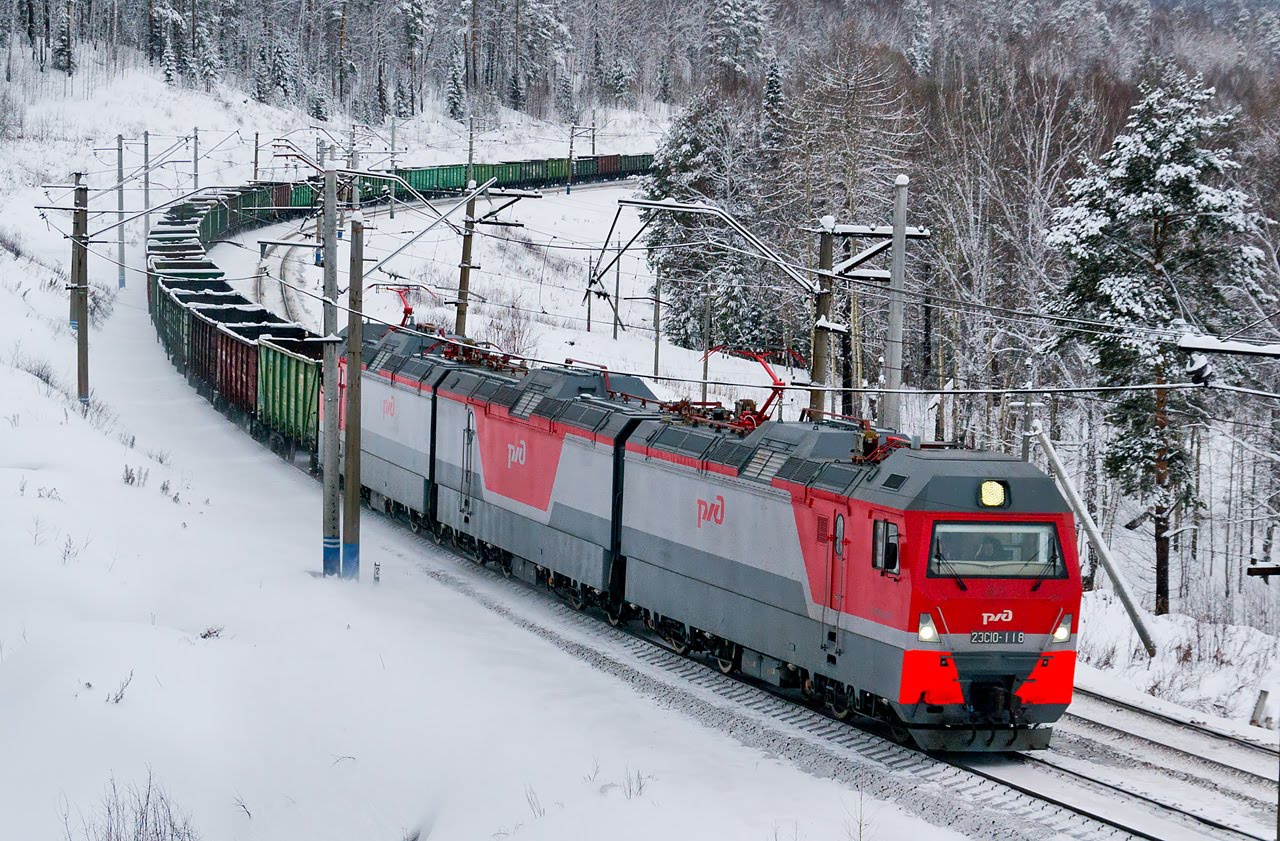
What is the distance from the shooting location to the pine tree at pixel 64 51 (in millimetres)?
96438

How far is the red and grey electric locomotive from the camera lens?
1417 cm

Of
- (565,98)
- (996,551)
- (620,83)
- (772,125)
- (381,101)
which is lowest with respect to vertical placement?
(996,551)

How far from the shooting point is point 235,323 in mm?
42875

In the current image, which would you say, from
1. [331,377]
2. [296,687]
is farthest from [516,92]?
[296,687]

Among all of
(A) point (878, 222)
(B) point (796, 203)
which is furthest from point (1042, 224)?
(B) point (796, 203)

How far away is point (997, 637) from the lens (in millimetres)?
14258

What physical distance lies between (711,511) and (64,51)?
93794 millimetres

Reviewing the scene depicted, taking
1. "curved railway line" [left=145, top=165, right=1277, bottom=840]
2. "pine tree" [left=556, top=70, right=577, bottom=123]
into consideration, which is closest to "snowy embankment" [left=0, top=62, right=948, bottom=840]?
"curved railway line" [left=145, top=165, right=1277, bottom=840]

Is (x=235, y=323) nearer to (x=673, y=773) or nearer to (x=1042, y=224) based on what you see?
Answer: (x=1042, y=224)

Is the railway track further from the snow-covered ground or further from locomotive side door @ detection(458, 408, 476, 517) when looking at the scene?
locomotive side door @ detection(458, 408, 476, 517)

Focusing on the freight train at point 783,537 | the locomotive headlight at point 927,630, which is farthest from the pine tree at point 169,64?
the locomotive headlight at point 927,630

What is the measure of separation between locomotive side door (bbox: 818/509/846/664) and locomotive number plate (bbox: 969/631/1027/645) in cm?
149

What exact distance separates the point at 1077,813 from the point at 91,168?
80961 mm

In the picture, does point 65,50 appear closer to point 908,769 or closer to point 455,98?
point 455,98
